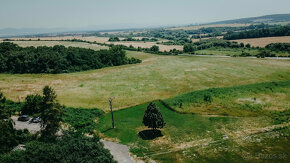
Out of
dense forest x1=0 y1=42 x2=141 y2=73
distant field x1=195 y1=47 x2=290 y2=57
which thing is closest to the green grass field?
dense forest x1=0 y1=42 x2=141 y2=73

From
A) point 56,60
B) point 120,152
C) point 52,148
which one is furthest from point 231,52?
point 52,148

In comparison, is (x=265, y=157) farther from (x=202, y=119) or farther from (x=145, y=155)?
(x=145, y=155)

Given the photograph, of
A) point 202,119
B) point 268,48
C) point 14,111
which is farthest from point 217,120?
point 268,48

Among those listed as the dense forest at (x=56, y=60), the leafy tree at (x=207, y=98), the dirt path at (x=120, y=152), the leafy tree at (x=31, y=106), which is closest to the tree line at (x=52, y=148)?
the dirt path at (x=120, y=152)

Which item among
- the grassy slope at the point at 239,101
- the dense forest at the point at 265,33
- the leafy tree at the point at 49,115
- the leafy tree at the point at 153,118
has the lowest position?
the grassy slope at the point at 239,101

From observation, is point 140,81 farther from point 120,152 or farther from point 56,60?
point 120,152

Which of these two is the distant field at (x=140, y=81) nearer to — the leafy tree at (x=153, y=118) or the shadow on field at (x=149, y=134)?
the shadow on field at (x=149, y=134)
